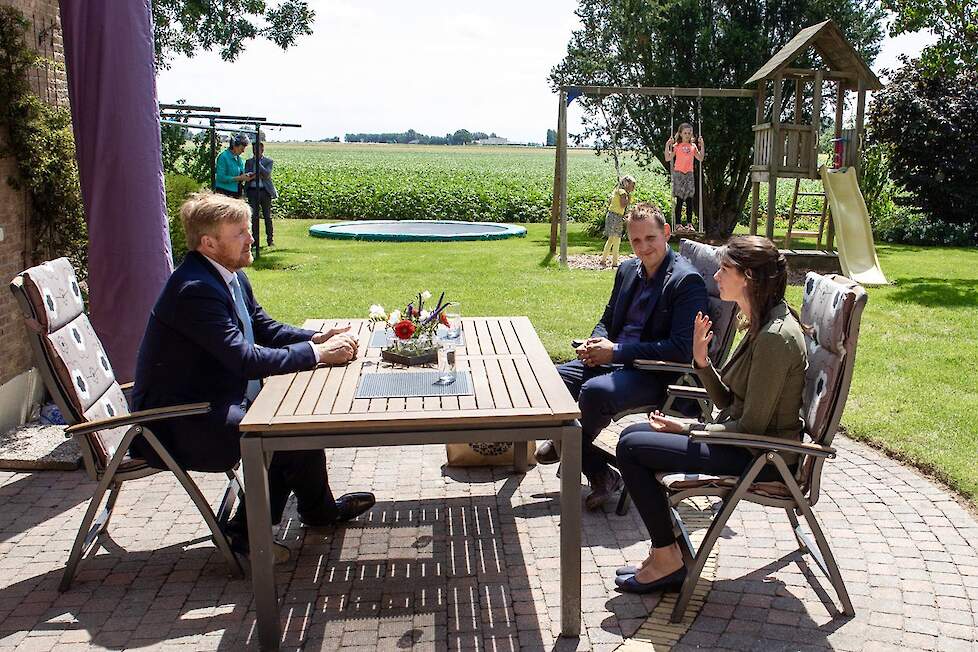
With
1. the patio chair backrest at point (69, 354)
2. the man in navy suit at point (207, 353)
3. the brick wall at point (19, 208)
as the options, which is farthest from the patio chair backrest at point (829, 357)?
the brick wall at point (19, 208)

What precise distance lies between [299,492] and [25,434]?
248cm

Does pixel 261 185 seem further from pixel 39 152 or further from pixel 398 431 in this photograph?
pixel 398 431

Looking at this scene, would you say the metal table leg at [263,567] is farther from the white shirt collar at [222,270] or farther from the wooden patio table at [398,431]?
the white shirt collar at [222,270]

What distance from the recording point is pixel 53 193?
6000 mm

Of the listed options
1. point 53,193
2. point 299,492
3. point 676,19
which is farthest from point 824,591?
point 676,19

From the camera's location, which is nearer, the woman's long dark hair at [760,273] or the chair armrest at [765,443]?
the chair armrest at [765,443]

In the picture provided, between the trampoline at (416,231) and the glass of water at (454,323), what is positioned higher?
the glass of water at (454,323)

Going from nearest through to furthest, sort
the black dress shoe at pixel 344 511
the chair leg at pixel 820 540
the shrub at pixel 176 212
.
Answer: the chair leg at pixel 820 540 < the black dress shoe at pixel 344 511 < the shrub at pixel 176 212

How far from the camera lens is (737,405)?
12.1ft

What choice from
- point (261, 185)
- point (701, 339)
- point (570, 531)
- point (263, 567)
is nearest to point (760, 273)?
point (701, 339)

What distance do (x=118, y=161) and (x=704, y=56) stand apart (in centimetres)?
1460

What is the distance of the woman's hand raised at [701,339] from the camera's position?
3697 mm

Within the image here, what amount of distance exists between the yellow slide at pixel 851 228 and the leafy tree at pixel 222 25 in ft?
30.7

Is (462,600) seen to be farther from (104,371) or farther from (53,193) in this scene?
(53,193)
